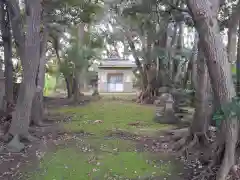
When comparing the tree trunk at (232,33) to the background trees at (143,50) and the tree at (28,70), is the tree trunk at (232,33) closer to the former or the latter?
the background trees at (143,50)

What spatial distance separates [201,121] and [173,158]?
1316 millimetres

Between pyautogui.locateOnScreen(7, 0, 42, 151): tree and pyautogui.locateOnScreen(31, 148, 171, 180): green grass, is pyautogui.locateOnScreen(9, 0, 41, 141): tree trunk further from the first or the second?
pyautogui.locateOnScreen(31, 148, 171, 180): green grass

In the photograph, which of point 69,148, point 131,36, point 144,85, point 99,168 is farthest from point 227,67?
point 131,36

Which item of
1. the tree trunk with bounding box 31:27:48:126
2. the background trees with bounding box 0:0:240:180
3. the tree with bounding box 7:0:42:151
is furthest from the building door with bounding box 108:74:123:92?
the tree with bounding box 7:0:42:151

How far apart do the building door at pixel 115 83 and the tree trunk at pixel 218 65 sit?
28781mm

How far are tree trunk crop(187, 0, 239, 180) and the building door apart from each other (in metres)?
28.8

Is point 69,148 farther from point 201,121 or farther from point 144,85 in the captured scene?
point 144,85

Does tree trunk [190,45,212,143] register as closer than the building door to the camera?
Yes

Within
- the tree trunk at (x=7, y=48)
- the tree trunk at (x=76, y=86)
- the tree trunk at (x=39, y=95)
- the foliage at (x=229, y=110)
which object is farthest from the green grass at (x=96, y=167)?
the tree trunk at (x=76, y=86)

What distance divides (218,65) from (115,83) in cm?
2929

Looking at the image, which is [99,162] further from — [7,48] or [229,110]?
[7,48]

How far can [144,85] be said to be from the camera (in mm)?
20953

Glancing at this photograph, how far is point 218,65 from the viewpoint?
17.7 ft

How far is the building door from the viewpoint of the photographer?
34.5m
